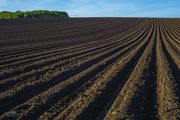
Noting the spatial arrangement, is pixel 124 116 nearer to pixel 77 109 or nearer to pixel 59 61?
pixel 77 109

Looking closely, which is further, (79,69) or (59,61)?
(59,61)

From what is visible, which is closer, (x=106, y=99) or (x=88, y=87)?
(x=106, y=99)

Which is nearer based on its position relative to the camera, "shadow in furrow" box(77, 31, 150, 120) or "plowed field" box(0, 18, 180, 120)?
"shadow in furrow" box(77, 31, 150, 120)

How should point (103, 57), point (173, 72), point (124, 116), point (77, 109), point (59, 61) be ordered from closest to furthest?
point (124, 116) < point (77, 109) < point (173, 72) < point (59, 61) < point (103, 57)

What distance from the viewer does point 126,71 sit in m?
12.3

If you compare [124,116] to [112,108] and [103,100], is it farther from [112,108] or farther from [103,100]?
[103,100]

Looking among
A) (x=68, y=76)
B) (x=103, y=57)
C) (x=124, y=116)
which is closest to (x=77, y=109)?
(x=124, y=116)

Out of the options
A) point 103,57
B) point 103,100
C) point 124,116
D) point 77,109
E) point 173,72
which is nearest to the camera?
point 124,116

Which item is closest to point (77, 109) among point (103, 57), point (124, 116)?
point (124, 116)

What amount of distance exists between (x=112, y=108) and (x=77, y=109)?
0.69m

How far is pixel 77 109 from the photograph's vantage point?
796 cm

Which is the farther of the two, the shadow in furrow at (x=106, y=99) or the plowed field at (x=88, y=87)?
the plowed field at (x=88, y=87)

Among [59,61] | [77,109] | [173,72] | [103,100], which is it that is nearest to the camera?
[77,109]

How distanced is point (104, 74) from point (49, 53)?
17.5 ft
